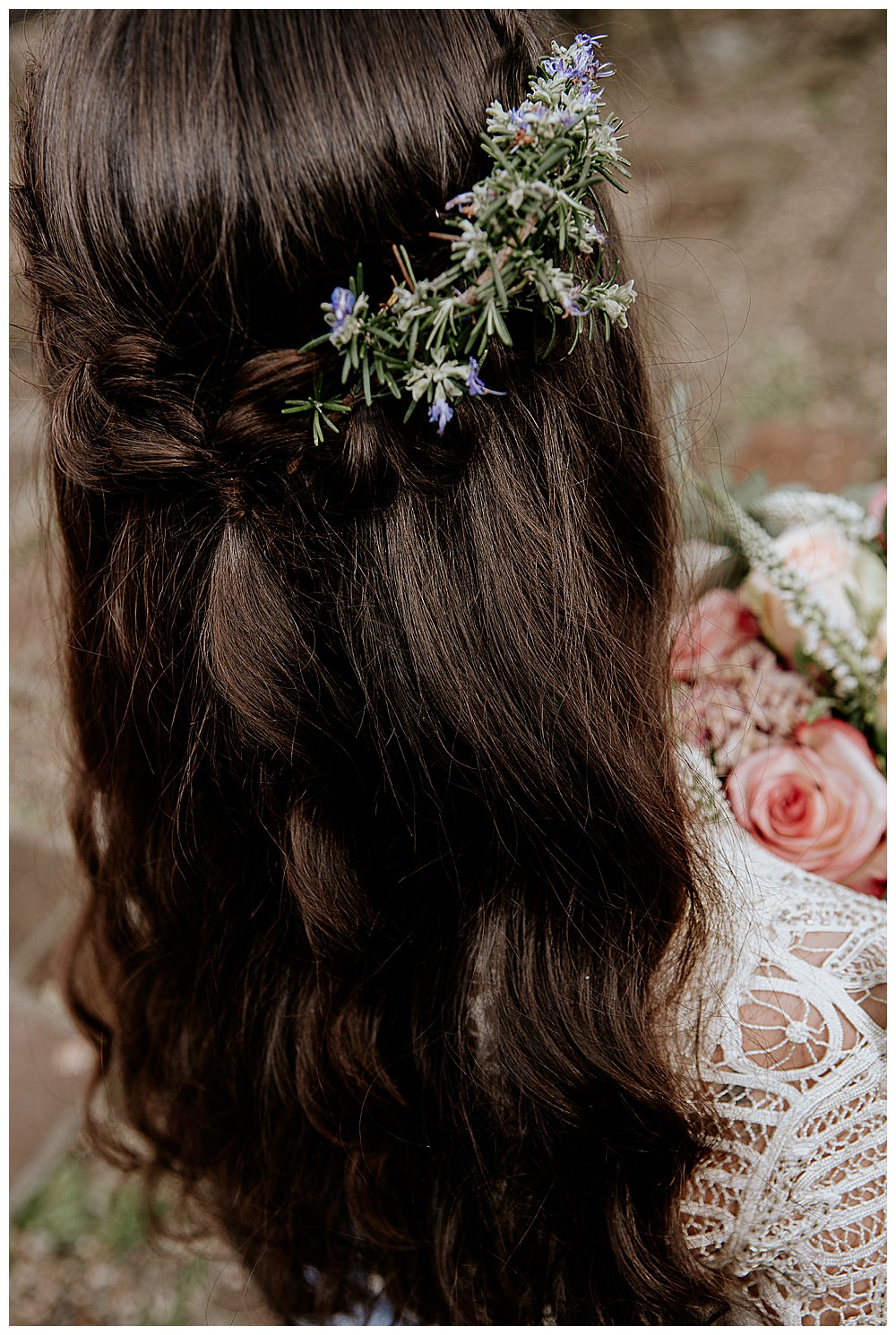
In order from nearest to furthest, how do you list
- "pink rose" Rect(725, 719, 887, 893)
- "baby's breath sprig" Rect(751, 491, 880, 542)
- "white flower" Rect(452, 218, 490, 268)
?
1. "white flower" Rect(452, 218, 490, 268)
2. "pink rose" Rect(725, 719, 887, 893)
3. "baby's breath sprig" Rect(751, 491, 880, 542)

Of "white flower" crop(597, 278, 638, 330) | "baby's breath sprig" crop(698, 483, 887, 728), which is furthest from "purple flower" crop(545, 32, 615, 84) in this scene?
"baby's breath sprig" crop(698, 483, 887, 728)

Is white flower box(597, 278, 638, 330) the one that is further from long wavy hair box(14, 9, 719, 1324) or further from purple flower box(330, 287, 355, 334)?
purple flower box(330, 287, 355, 334)

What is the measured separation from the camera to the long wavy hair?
66 centimetres

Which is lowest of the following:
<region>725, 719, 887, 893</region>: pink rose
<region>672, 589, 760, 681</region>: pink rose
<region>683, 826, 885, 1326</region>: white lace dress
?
→ <region>683, 826, 885, 1326</region>: white lace dress

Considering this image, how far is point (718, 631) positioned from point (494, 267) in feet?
2.16

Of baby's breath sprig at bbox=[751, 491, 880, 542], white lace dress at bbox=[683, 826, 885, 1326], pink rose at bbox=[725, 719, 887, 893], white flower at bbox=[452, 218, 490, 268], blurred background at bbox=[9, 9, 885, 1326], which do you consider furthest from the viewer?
blurred background at bbox=[9, 9, 885, 1326]

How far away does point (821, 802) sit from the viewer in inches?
39.6

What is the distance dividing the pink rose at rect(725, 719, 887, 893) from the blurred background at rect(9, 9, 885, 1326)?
0.68 metres

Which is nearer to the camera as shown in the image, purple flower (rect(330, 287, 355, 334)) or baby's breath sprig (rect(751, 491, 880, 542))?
purple flower (rect(330, 287, 355, 334))

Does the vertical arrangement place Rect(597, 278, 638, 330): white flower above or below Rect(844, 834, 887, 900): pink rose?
above

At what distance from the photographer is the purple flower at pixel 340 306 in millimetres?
625

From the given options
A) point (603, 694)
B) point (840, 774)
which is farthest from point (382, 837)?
point (840, 774)

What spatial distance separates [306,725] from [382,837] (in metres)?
0.16

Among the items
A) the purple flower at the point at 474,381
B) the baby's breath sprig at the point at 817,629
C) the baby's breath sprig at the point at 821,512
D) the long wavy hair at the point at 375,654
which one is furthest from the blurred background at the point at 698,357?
the purple flower at the point at 474,381
